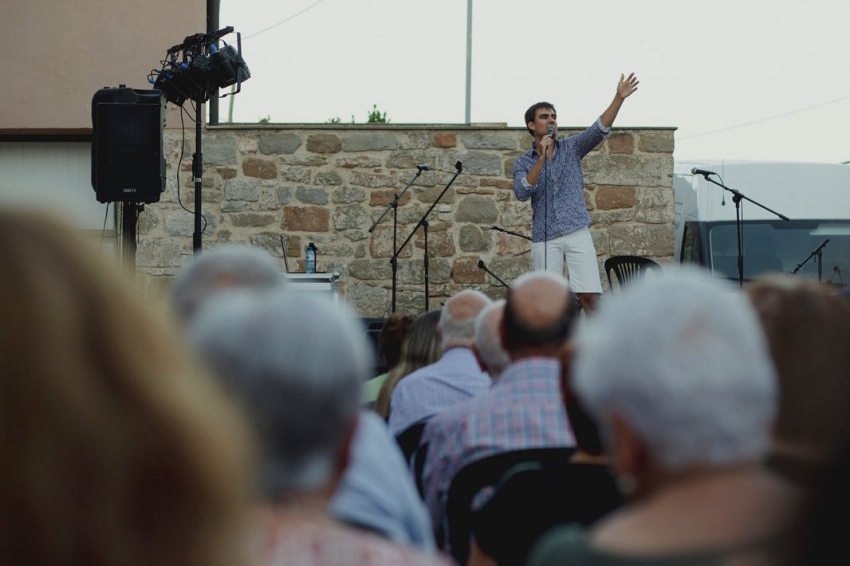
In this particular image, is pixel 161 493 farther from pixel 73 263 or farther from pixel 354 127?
pixel 354 127

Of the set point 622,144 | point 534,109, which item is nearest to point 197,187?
point 534,109

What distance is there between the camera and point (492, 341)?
3.21 metres

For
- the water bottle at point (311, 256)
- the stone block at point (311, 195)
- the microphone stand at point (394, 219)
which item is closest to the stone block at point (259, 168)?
the stone block at point (311, 195)

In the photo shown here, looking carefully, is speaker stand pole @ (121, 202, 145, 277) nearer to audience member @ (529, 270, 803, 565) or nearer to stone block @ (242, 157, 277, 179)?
stone block @ (242, 157, 277, 179)

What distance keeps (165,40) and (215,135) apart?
2.02m

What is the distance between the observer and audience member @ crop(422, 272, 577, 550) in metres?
2.75

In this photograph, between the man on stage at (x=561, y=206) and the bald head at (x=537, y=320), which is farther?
the man on stage at (x=561, y=206)

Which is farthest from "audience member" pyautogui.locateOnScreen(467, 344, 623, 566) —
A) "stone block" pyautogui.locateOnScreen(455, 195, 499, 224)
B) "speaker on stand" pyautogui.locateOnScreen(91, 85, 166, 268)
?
"stone block" pyautogui.locateOnScreen(455, 195, 499, 224)

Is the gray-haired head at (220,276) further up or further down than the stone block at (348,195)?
further down

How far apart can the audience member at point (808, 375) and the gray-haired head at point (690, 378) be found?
24 cm

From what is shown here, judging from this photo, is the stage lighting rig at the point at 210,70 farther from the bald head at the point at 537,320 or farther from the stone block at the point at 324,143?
the bald head at the point at 537,320

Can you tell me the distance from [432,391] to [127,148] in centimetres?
532

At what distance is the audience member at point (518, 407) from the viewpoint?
2752 millimetres

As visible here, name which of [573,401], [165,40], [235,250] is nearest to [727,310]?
[573,401]
